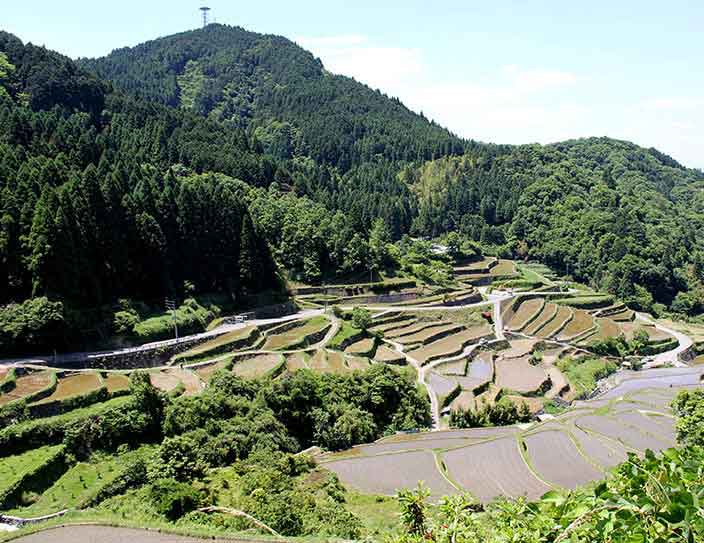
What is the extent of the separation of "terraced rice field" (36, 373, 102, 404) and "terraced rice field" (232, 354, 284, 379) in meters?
6.78

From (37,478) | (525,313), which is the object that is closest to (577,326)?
(525,313)

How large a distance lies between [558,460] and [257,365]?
15.6 meters

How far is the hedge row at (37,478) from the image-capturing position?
18547 millimetres

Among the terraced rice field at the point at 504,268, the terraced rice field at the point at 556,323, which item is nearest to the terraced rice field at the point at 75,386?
the terraced rice field at the point at 556,323

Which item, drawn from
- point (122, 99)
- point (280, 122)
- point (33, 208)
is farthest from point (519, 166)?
point (33, 208)

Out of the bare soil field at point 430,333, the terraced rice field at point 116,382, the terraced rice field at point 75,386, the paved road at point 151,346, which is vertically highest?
the paved road at point 151,346

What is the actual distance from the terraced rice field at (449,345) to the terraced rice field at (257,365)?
32.4 feet

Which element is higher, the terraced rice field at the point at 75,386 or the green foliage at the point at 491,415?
the terraced rice field at the point at 75,386

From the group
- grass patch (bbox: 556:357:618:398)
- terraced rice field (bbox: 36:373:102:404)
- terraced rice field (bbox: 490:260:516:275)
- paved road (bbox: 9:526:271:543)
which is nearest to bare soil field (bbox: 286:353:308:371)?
terraced rice field (bbox: 36:373:102:404)

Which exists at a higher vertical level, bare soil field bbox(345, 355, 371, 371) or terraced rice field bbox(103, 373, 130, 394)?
terraced rice field bbox(103, 373, 130, 394)

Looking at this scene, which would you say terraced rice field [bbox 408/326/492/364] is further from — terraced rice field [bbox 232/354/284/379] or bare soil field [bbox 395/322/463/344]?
terraced rice field [bbox 232/354/284/379]

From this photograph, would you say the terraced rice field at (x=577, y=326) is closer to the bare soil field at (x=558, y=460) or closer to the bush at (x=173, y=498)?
the bare soil field at (x=558, y=460)

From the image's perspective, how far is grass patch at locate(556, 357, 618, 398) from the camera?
4047 centimetres

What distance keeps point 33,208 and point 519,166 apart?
77404 millimetres
